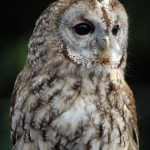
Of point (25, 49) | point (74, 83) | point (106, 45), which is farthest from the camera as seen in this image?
point (25, 49)

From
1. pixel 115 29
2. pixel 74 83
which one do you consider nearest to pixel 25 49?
pixel 74 83

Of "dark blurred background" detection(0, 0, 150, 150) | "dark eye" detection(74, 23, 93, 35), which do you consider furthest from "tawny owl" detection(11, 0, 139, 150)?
"dark blurred background" detection(0, 0, 150, 150)

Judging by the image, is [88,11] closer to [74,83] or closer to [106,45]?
[106,45]

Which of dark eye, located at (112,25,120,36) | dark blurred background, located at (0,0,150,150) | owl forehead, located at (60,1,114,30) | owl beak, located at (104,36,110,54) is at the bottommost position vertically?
dark blurred background, located at (0,0,150,150)

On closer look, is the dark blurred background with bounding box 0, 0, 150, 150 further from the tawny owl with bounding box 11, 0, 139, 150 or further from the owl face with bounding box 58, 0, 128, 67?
the owl face with bounding box 58, 0, 128, 67

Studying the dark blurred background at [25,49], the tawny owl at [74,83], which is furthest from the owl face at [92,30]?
the dark blurred background at [25,49]
